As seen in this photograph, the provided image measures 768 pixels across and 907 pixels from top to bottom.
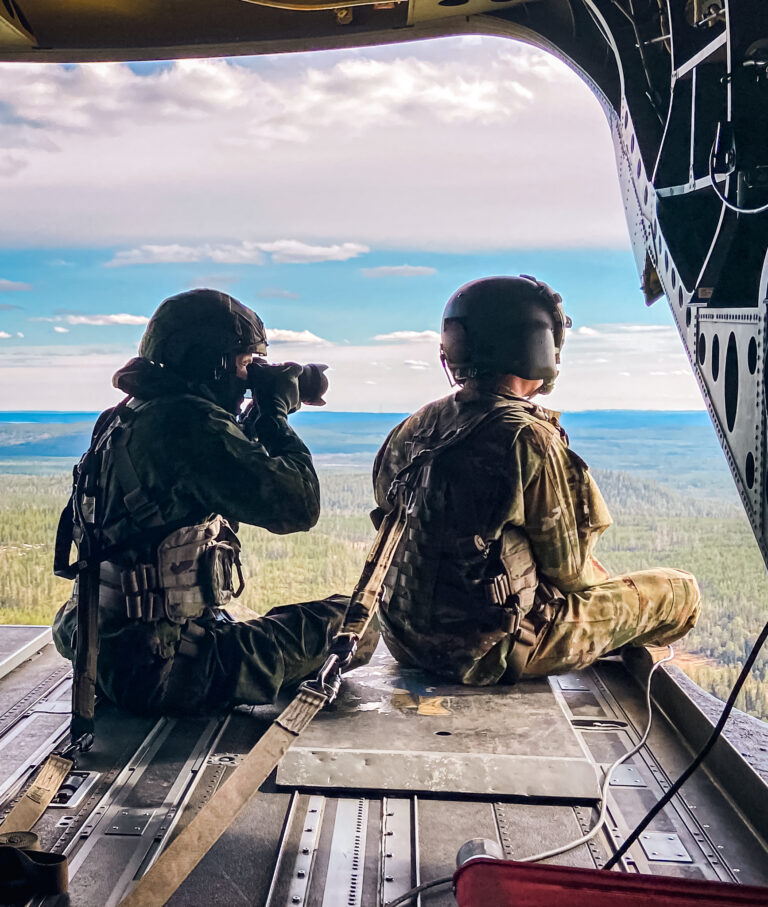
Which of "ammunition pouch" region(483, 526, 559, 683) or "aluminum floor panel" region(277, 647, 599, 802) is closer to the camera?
"aluminum floor panel" region(277, 647, 599, 802)

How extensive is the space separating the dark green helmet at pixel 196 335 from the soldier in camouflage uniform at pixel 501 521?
0.74m

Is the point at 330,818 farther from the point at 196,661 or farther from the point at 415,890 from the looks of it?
the point at 196,661

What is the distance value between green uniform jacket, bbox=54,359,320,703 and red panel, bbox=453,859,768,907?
1359mm

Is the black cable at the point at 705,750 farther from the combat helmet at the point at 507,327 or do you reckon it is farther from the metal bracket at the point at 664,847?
the combat helmet at the point at 507,327

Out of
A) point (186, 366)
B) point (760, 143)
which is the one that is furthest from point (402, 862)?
point (760, 143)

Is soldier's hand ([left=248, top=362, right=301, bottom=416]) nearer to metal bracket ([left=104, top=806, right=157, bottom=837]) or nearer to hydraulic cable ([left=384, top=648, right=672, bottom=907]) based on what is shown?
metal bracket ([left=104, top=806, right=157, bottom=837])

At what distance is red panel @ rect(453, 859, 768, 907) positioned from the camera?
163 cm

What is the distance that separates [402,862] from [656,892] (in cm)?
64

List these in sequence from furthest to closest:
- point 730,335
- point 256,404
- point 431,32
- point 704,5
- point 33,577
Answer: point 33,577
point 431,32
point 256,404
point 704,5
point 730,335

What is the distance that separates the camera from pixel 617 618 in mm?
3076

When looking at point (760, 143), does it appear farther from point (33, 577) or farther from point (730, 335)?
point (33, 577)

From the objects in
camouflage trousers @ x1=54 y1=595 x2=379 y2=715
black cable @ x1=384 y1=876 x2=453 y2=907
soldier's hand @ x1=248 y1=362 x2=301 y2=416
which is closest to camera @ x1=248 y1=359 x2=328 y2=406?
soldier's hand @ x1=248 y1=362 x2=301 y2=416

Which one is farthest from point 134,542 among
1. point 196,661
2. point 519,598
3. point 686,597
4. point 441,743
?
point 686,597

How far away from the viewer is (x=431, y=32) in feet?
10.5
